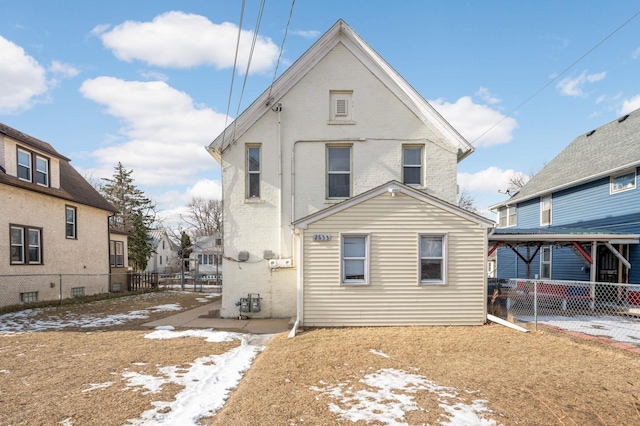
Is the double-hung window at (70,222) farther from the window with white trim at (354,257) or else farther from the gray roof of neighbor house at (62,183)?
the window with white trim at (354,257)

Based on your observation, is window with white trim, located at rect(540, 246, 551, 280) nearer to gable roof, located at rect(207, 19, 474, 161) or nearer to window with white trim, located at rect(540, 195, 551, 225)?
window with white trim, located at rect(540, 195, 551, 225)

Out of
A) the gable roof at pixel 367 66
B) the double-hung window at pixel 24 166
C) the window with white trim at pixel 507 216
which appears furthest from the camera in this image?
the window with white trim at pixel 507 216

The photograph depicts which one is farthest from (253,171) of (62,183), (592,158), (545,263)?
(592,158)

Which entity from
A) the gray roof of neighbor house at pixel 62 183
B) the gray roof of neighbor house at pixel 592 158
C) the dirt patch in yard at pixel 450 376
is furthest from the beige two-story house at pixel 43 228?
the gray roof of neighbor house at pixel 592 158

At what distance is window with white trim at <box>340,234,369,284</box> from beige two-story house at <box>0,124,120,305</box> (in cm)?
1249

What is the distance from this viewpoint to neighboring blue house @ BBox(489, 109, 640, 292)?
40.0 ft

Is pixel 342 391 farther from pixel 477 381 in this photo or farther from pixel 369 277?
pixel 369 277

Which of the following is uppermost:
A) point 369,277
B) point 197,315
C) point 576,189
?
point 576,189

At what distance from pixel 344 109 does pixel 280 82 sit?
2290 millimetres

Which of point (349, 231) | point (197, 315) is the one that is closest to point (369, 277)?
point (349, 231)

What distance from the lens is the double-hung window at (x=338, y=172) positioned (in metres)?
11.1

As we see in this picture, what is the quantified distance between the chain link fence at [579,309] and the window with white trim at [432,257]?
6.82 feet

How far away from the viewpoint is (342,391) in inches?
195

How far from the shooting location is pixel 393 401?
15.1ft
